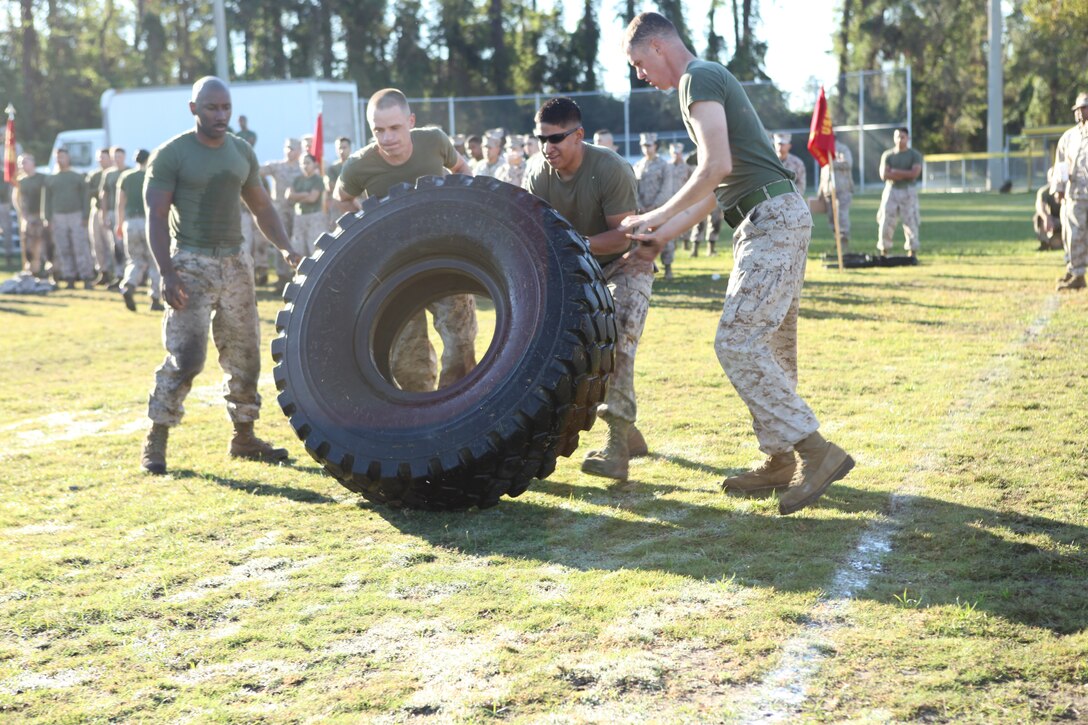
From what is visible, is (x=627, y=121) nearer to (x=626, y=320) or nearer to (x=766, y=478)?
(x=626, y=320)

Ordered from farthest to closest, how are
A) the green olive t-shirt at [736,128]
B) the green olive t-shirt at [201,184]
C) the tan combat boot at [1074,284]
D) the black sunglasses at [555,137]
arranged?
the tan combat boot at [1074,284] → the green olive t-shirt at [201,184] → the black sunglasses at [555,137] → the green olive t-shirt at [736,128]

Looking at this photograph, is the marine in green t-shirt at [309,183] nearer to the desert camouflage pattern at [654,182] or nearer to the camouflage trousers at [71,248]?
the desert camouflage pattern at [654,182]

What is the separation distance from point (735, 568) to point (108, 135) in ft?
85.2

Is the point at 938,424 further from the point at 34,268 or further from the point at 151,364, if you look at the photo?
the point at 34,268

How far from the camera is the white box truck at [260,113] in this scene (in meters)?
26.2

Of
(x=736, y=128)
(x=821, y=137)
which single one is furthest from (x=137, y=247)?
(x=736, y=128)

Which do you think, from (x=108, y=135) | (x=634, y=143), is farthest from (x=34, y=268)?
(x=634, y=143)

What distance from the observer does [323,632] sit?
3963mm

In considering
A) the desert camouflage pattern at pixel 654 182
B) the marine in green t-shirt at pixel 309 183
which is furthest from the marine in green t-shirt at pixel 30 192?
the desert camouflage pattern at pixel 654 182

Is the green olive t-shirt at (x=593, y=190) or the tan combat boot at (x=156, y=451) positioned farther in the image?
the tan combat boot at (x=156, y=451)

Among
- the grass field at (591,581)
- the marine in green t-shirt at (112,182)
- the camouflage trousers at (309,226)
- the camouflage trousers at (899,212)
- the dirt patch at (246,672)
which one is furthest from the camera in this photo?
the marine in green t-shirt at (112,182)

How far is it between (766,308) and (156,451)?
3452mm

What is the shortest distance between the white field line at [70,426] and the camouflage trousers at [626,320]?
310 centimetres

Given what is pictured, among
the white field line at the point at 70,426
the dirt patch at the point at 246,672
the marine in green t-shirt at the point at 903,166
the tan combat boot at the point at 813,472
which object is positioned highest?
the marine in green t-shirt at the point at 903,166
